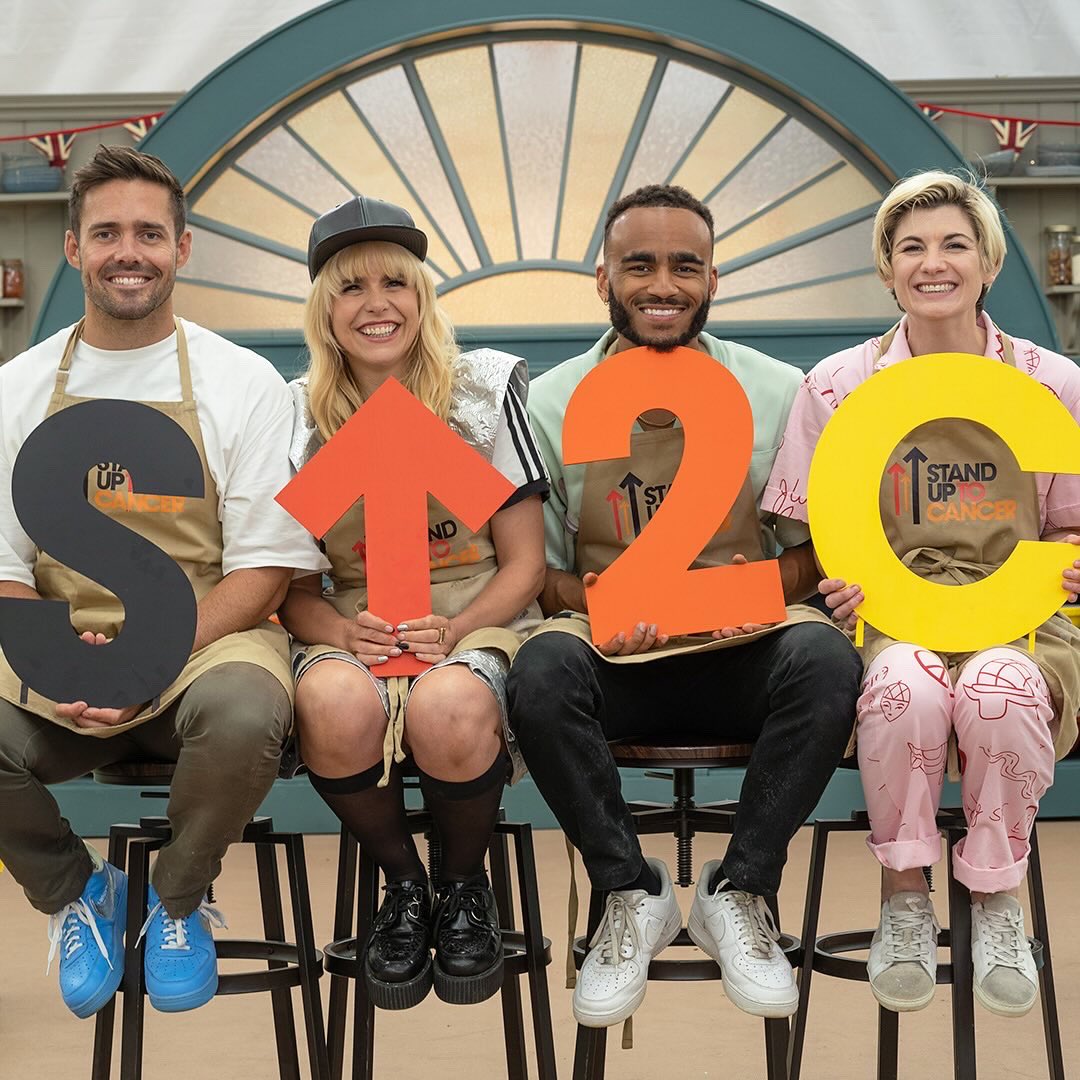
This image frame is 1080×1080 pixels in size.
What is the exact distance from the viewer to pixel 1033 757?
193 centimetres

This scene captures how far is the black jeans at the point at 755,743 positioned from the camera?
1.97 m

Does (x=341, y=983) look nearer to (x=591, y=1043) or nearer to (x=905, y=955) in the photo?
(x=591, y=1043)

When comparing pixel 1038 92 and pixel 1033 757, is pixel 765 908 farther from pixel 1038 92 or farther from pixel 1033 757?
pixel 1038 92

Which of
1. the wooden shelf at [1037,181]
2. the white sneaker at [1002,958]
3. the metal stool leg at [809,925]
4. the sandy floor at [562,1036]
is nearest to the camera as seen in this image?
the white sneaker at [1002,958]

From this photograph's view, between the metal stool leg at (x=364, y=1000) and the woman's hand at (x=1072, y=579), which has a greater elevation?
→ the woman's hand at (x=1072, y=579)

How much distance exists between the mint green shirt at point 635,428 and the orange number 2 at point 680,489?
0.17 m

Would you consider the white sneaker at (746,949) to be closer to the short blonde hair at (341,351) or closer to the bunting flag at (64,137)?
the short blonde hair at (341,351)

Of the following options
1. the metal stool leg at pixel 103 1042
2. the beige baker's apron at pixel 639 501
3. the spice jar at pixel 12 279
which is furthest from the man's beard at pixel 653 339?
the spice jar at pixel 12 279

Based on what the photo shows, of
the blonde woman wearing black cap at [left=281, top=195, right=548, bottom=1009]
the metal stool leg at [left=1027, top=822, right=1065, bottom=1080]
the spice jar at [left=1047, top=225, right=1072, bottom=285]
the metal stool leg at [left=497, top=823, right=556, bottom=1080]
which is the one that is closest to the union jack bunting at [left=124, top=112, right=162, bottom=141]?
the spice jar at [left=1047, top=225, right=1072, bottom=285]

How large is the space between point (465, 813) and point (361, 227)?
3.03ft

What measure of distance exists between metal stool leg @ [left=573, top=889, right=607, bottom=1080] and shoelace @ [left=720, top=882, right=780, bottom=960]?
187mm

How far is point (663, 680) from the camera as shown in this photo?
215 centimetres

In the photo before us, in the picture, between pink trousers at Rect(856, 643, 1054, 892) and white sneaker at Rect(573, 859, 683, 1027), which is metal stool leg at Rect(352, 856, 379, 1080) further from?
pink trousers at Rect(856, 643, 1054, 892)

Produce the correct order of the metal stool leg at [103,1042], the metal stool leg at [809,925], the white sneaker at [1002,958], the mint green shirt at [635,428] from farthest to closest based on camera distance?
1. the mint green shirt at [635,428]
2. the metal stool leg at [809,925]
3. the metal stool leg at [103,1042]
4. the white sneaker at [1002,958]
